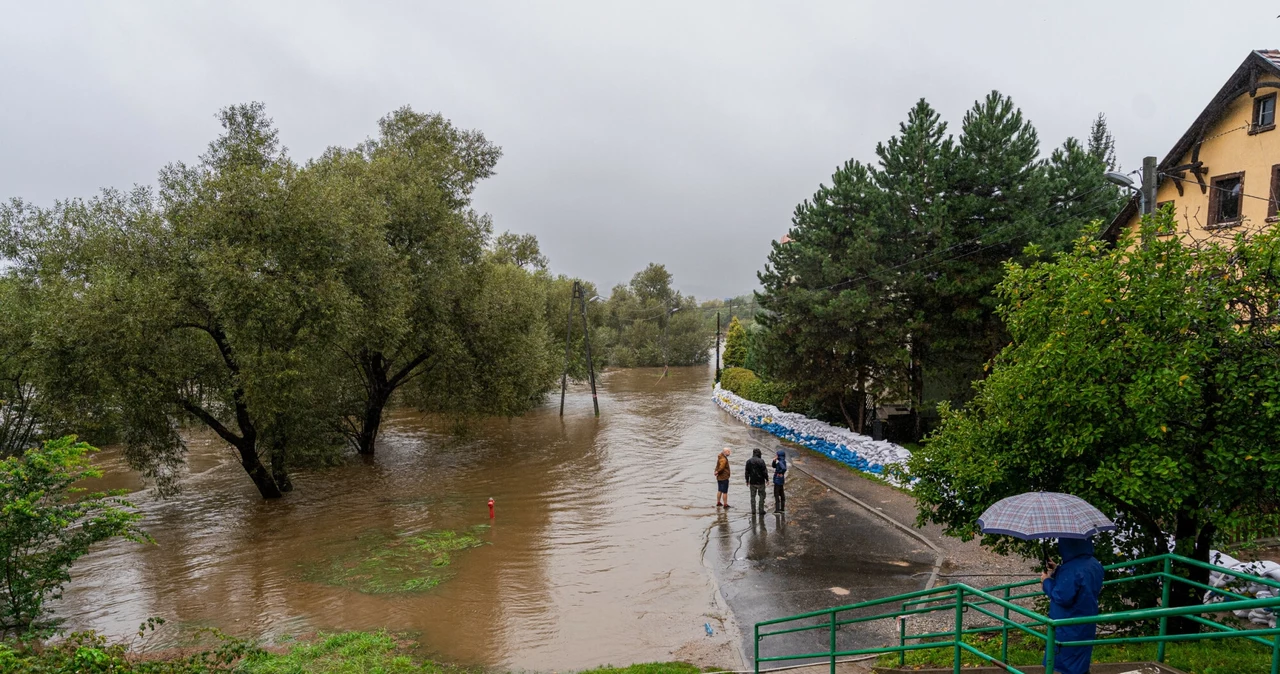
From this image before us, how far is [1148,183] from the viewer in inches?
464

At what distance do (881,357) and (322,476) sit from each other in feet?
61.7

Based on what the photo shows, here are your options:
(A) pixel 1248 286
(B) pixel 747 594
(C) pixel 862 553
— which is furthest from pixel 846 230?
(A) pixel 1248 286

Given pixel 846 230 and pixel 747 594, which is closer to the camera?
pixel 747 594

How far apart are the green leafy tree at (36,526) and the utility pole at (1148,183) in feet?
57.5

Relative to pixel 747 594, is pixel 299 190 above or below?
above

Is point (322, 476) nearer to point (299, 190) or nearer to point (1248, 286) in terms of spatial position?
point (299, 190)

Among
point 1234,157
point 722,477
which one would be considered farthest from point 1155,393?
point 1234,157

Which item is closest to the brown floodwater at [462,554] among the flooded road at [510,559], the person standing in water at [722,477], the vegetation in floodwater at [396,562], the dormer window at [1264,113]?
the flooded road at [510,559]

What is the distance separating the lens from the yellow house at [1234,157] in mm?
12797

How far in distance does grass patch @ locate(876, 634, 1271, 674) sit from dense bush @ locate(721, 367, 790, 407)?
18.3 metres

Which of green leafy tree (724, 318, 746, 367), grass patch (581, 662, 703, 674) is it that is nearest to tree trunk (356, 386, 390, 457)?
grass patch (581, 662, 703, 674)

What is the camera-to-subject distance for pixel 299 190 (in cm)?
1619

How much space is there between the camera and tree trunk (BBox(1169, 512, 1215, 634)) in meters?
7.16

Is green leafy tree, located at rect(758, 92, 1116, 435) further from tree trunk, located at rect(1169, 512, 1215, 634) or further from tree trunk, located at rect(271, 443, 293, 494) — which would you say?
tree trunk, located at rect(271, 443, 293, 494)
